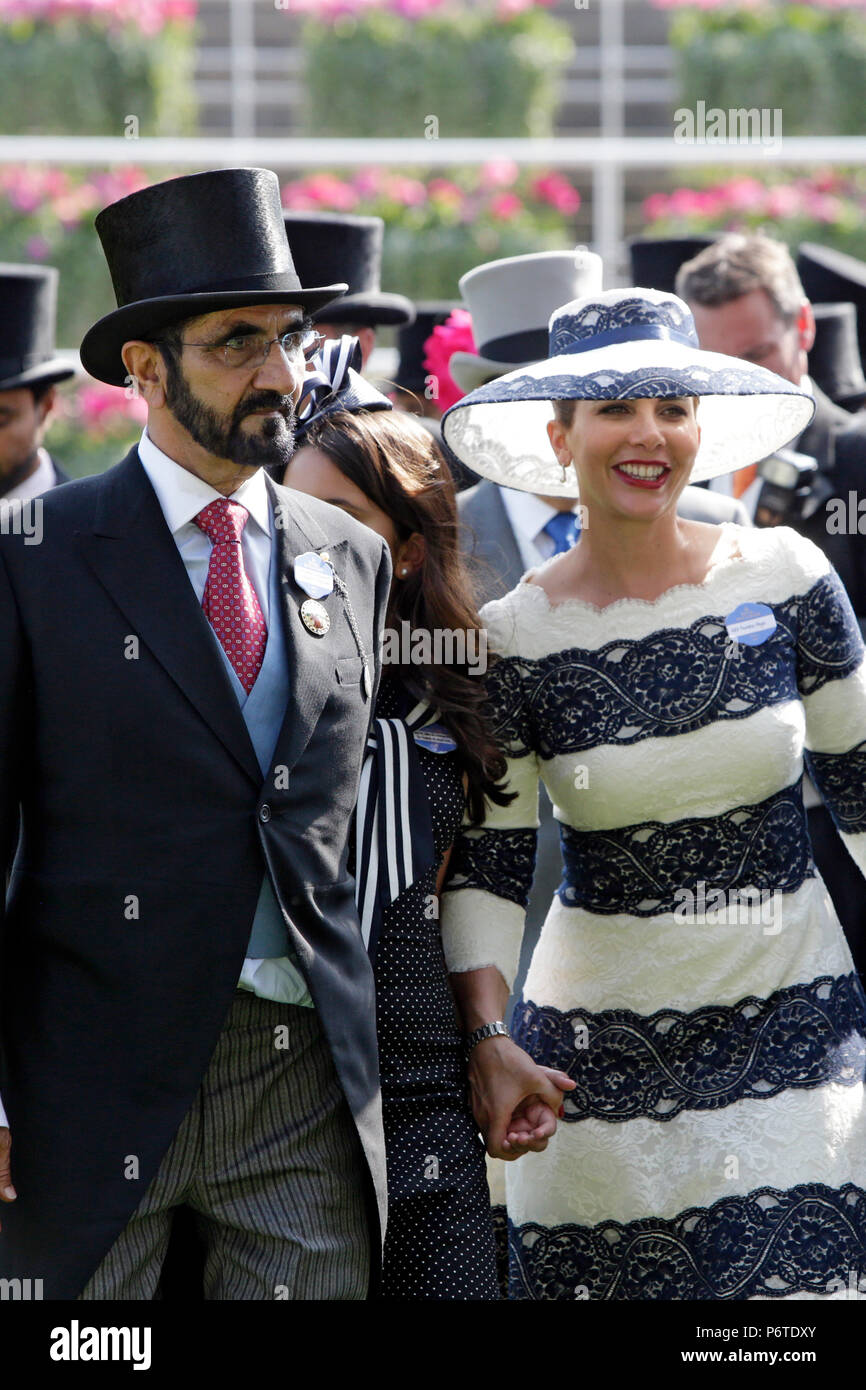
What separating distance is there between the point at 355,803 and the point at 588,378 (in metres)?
0.87

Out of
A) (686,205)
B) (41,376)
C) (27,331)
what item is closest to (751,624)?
(41,376)

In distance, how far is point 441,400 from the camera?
521cm

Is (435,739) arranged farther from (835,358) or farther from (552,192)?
(552,192)

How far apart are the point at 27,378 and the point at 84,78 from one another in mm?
6246

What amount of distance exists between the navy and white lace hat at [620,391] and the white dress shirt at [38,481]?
1834 millimetres

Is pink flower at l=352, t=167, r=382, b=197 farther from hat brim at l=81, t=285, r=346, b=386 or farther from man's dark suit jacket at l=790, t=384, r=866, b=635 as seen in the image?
hat brim at l=81, t=285, r=346, b=386

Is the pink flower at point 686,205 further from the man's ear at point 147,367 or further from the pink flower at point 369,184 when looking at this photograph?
the man's ear at point 147,367

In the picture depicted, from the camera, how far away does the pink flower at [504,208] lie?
27.4 feet

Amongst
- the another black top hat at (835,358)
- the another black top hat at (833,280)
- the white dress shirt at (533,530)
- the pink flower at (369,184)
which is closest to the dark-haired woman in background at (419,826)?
the white dress shirt at (533,530)

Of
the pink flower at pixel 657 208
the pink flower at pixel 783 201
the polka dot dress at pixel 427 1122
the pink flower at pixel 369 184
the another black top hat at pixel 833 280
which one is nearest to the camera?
the polka dot dress at pixel 427 1122

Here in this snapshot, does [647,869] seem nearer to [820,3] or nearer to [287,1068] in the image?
[287,1068]

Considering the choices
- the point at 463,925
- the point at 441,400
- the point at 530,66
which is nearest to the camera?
the point at 463,925

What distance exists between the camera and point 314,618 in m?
2.77
